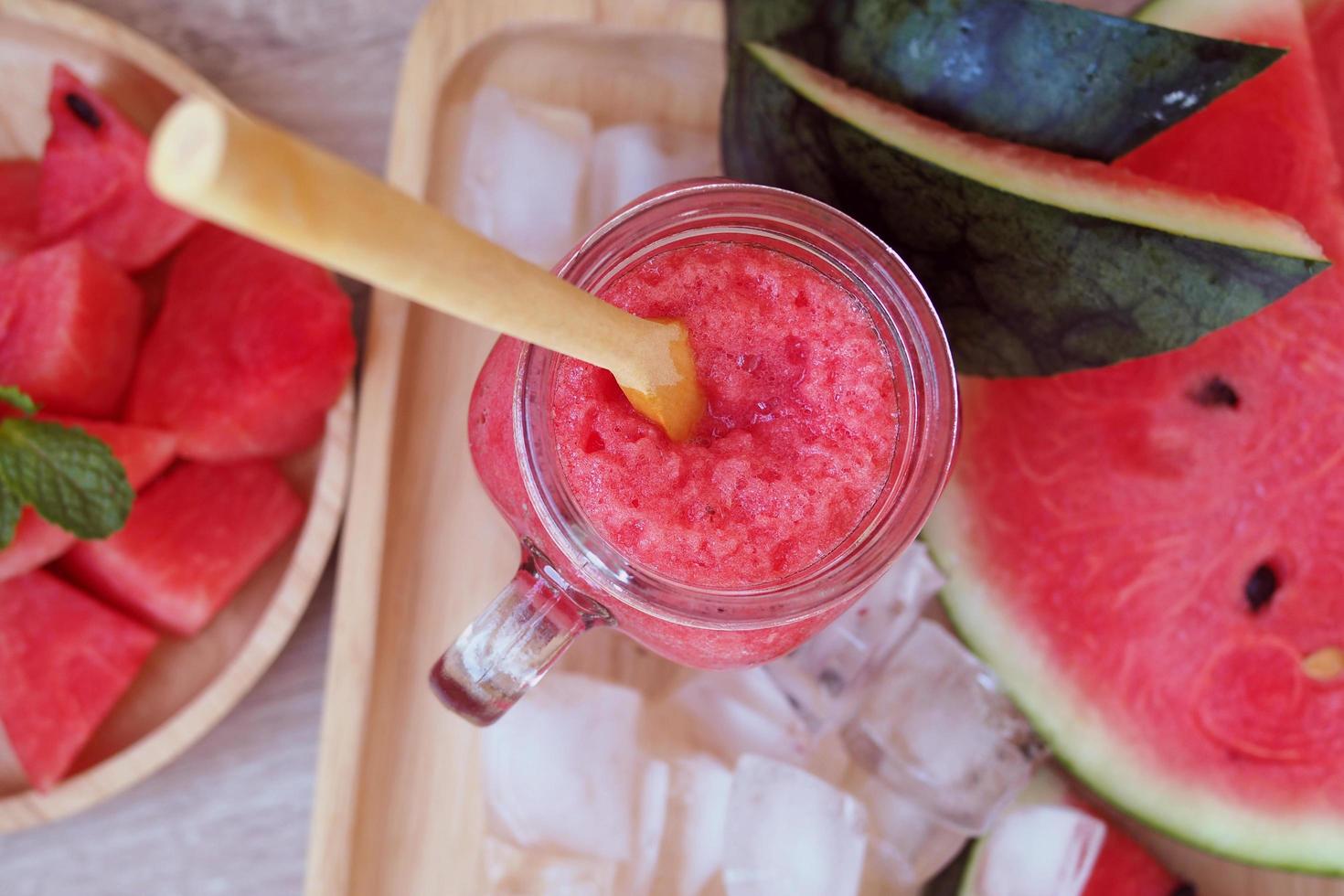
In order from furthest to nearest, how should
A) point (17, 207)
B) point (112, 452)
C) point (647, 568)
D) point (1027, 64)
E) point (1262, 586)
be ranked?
point (17, 207), point (112, 452), point (1262, 586), point (1027, 64), point (647, 568)

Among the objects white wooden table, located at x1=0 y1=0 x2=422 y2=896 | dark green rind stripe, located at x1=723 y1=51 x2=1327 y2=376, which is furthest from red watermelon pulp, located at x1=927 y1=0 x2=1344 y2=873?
white wooden table, located at x1=0 y1=0 x2=422 y2=896

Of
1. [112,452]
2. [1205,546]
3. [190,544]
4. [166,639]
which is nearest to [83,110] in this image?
[112,452]

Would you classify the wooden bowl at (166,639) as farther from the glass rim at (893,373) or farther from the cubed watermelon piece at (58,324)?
the glass rim at (893,373)

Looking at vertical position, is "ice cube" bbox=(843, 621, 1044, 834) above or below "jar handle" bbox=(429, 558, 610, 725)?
below

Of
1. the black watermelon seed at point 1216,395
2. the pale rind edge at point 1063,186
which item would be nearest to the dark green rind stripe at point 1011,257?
the pale rind edge at point 1063,186

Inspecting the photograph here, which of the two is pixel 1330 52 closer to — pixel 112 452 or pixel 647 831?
pixel 647 831

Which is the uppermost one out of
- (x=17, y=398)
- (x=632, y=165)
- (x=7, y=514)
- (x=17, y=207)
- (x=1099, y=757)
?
(x=632, y=165)

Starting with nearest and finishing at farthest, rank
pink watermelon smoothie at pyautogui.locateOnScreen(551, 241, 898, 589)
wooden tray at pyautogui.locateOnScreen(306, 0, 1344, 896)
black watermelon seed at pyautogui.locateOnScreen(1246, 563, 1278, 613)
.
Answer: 1. pink watermelon smoothie at pyautogui.locateOnScreen(551, 241, 898, 589)
2. black watermelon seed at pyautogui.locateOnScreen(1246, 563, 1278, 613)
3. wooden tray at pyautogui.locateOnScreen(306, 0, 1344, 896)

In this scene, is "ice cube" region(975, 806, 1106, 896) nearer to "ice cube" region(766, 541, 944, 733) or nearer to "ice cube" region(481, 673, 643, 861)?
"ice cube" region(766, 541, 944, 733)
